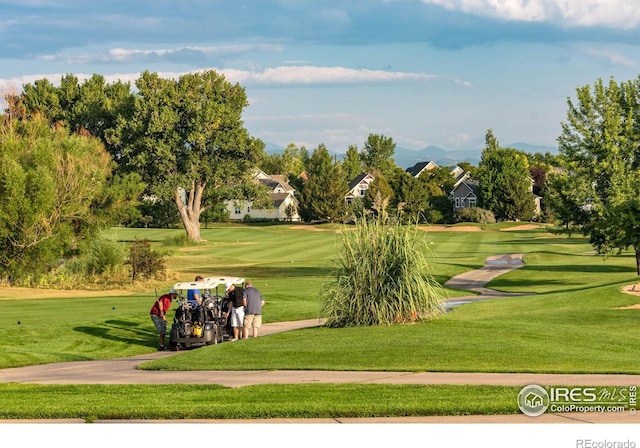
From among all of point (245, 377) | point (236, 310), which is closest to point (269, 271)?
point (236, 310)

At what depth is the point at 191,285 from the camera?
22469 millimetres

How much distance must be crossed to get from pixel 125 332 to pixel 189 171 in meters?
57.9

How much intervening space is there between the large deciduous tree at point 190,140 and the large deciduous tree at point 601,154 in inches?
1759

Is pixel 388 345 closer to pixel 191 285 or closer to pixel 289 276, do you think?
pixel 191 285

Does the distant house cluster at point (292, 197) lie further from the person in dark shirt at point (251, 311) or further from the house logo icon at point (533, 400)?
the house logo icon at point (533, 400)

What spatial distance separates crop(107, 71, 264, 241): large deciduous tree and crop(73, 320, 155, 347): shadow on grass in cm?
5483

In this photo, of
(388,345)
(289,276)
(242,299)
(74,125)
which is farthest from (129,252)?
(74,125)

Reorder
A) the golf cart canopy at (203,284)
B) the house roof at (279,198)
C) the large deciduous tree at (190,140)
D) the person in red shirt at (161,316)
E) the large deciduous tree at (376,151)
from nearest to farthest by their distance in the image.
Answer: the golf cart canopy at (203,284)
the person in red shirt at (161,316)
the large deciduous tree at (190,140)
the house roof at (279,198)
the large deciduous tree at (376,151)

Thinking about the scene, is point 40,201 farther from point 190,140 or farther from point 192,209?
point 192,209

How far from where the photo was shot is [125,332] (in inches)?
993

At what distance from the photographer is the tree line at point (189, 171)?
135ft

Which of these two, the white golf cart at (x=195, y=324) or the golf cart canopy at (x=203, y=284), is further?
the golf cart canopy at (x=203, y=284)

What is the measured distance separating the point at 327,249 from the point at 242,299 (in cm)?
4709

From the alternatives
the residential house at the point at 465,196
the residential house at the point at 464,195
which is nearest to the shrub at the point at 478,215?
the residential house at the point at 465,196
